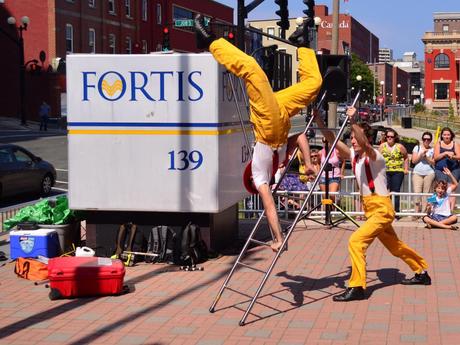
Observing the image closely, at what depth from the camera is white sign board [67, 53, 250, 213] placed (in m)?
10.1

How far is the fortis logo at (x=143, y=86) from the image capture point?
10070 mm

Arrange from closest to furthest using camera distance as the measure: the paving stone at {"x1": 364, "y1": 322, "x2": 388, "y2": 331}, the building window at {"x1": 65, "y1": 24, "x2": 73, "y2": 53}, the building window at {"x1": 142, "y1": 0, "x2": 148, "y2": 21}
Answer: the paving stone at {"x1": 364, "y1": 322, "x2": 388, "y2": 331}
the building window at {"x1": 65, "y1": 24, "x2": 73, "y2": 53}
the building window at {"x1": 142, "y1": 0, "x2": 148, "y2": 21}

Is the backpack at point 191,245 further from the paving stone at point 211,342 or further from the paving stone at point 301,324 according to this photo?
the paving stone at point 211,342

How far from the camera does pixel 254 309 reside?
25.8 feet

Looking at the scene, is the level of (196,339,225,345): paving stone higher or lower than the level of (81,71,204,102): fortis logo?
lower

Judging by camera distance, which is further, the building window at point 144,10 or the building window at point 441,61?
the building window at point 441,61

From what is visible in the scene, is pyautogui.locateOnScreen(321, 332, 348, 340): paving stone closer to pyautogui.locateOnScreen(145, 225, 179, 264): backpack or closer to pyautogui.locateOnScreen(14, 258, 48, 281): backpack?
pyautogui.locateOnScreen(145, 225, 179, 264): backpack

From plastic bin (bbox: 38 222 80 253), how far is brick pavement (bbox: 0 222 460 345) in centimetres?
77

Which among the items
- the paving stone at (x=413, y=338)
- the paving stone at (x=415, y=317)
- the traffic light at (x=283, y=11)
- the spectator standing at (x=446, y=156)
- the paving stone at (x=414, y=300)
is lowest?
the paving stone at (x=413, y=338)

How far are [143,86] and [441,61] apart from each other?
108 meters

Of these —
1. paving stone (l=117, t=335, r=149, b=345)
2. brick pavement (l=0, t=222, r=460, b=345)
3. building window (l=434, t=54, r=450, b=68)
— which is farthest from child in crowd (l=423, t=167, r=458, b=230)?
building window (l=434, t=54, r=450, b=68)

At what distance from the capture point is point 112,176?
10.4 meters

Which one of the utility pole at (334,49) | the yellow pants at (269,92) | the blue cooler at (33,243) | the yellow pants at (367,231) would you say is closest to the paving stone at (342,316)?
the yellow pants at (367,231)

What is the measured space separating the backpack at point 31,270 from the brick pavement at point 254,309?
144 millimetres
